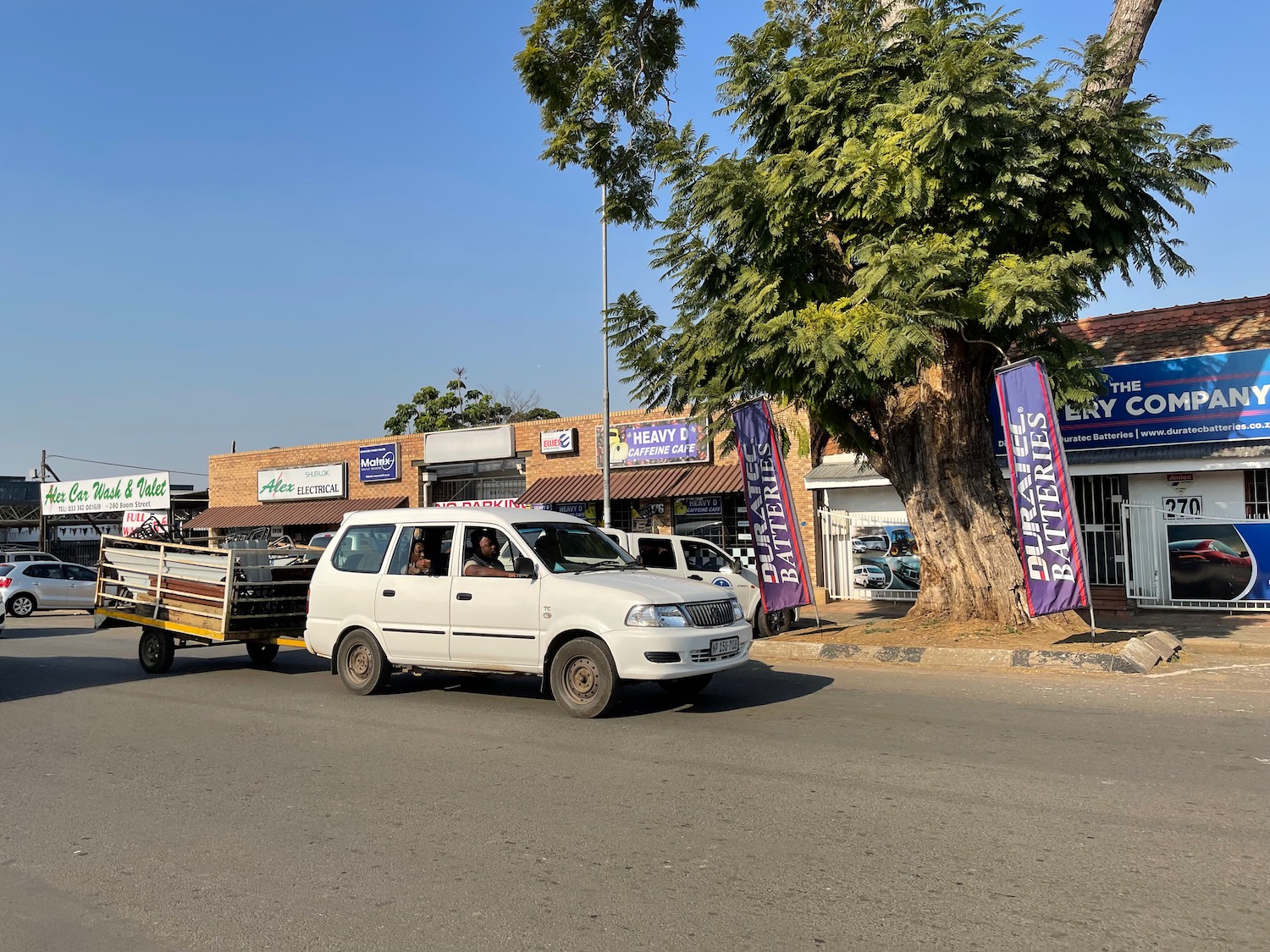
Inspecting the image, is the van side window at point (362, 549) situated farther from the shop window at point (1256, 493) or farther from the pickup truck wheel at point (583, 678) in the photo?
the shop window at point (1256, 493)

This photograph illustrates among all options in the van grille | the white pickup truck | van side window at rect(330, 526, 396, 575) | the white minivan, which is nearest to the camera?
the white minivan

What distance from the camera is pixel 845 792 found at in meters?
5.92

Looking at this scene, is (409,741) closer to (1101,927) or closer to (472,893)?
(472,893)

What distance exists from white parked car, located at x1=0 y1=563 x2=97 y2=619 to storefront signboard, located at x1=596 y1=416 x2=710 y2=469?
43.9ft

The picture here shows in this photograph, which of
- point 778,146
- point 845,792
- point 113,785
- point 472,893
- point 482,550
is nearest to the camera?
point 472,893

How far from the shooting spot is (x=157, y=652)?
12430 millimetres

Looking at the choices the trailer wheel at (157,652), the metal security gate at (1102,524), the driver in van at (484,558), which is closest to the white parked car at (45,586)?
the trailer wheel at (157,652)

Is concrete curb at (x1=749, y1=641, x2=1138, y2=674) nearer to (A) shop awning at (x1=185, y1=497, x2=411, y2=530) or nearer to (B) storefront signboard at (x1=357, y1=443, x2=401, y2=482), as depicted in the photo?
(A) shop awning at (x1=185, y1=497, x2=411, y2=530)

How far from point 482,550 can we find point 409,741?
221 centimetres

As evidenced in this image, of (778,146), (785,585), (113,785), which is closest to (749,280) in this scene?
(778,146)

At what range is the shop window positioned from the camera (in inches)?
635

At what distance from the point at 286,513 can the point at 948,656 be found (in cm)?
2745

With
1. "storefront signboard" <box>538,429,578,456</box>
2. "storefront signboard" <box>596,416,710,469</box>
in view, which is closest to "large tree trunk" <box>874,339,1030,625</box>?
"storefront signboard" <box>596,416,710,469</box>

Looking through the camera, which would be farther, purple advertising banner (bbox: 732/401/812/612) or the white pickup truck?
the white pickup truck
